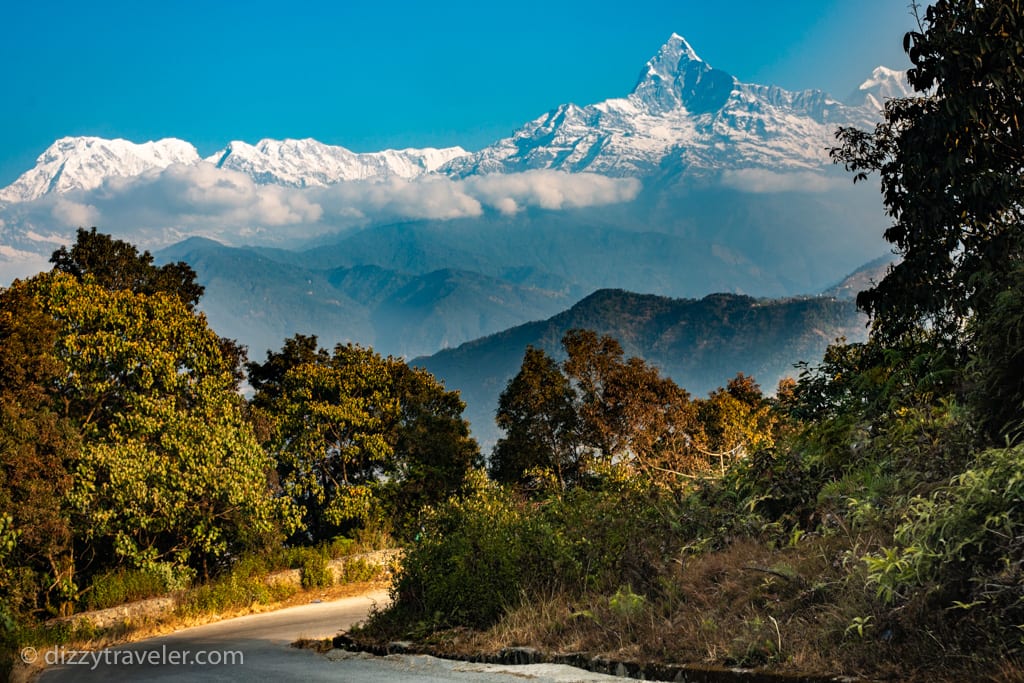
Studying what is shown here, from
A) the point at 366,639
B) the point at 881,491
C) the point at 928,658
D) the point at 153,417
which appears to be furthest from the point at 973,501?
the point at 153,417

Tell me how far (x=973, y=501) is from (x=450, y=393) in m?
27.4

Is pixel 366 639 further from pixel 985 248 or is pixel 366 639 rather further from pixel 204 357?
pixel 204 357

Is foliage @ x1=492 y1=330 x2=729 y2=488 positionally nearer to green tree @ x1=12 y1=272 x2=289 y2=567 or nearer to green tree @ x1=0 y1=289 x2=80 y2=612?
green tree @ x1=12 y1=272 x2=289 y2=567

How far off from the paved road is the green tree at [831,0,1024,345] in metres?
8.03

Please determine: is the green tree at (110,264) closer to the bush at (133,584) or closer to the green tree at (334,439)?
the green tree at (334,439)

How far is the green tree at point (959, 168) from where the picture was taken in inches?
487

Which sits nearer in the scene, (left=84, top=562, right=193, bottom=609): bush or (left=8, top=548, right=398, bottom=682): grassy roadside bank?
(left=8, top=548, right=398, bottom=682): grassy roadside bank

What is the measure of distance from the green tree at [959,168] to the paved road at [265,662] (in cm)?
803

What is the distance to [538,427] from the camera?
33562 mm

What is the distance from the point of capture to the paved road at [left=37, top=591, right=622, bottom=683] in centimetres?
820

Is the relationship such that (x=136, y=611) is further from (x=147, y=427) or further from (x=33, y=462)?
(x=147, y=427)

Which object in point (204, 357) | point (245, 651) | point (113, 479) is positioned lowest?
point (245, 651)

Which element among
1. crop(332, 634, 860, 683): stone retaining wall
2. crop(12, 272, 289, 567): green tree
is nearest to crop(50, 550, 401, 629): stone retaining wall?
crop(12, 272, 289, 567): green tree

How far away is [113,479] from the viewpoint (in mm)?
20422
